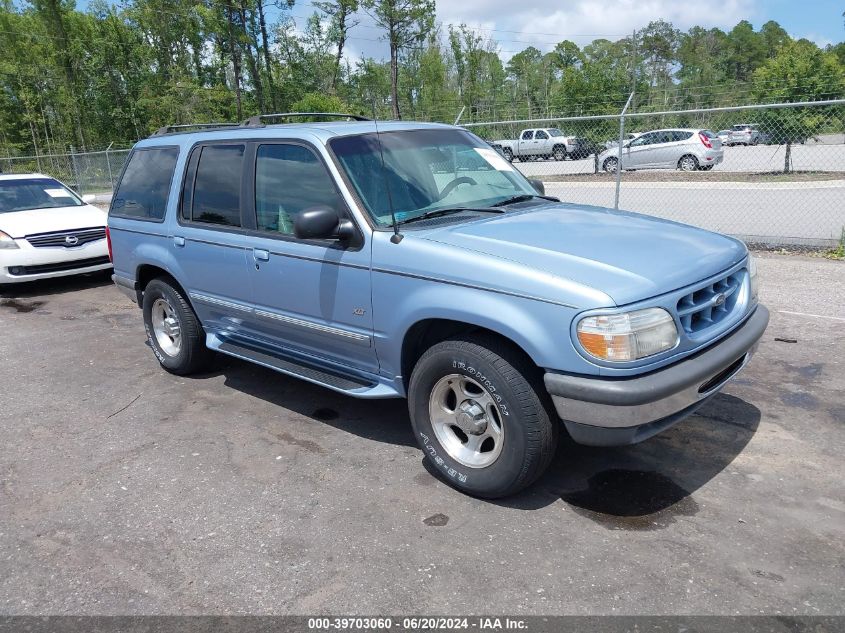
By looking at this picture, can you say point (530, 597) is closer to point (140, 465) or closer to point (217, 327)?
point (140, 465)

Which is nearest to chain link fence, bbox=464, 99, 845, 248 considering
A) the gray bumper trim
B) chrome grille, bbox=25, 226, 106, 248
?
chrome grille, bbox=25, 226, 106, 248

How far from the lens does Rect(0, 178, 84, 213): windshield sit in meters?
9.73

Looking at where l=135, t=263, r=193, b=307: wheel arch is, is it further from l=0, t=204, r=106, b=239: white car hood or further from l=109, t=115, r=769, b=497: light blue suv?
l=0, t=204, r=106, b=239: white car hood

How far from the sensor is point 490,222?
12.2 feet

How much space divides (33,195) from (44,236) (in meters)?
1.56

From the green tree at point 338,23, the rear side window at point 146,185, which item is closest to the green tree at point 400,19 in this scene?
the green tree at point 338,23

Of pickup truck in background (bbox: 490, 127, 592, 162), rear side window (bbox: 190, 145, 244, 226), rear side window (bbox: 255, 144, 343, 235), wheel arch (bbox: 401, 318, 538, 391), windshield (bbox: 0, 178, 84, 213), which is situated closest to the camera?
wheel arch (bbox: 401, 318, 538, 391)

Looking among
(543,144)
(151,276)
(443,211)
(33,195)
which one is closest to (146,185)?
(151,276)

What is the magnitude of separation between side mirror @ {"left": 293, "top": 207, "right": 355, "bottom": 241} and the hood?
20.1 inches

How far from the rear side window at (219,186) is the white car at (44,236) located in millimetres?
5235

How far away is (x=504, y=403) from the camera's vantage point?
10.2 feet

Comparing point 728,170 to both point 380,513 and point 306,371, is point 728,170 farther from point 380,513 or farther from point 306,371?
point 380,513

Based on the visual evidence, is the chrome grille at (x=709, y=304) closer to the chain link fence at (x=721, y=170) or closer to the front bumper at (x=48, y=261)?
the chain link fence at (x=721, y=170)

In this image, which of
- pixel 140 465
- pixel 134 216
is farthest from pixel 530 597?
pixel 134 216
